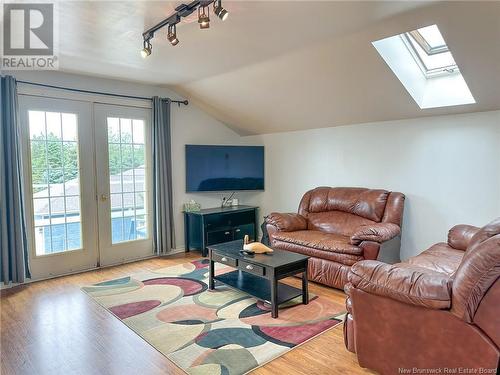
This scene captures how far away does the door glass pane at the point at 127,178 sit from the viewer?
15.3ft

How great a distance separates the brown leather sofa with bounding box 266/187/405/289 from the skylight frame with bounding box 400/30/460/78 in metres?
1.41

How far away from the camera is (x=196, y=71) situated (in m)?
4.24

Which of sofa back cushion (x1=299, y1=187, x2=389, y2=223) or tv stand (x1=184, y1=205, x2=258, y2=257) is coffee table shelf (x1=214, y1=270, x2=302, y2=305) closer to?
tv stand (x1=184, y1=205, x2=258, y2=257)

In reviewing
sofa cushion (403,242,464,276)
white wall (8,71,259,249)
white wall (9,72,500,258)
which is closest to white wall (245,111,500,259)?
white wall (9,72,500,258)

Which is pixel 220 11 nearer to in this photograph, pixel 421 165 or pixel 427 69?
pixel 427 69

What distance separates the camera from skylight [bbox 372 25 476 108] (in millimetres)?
3396

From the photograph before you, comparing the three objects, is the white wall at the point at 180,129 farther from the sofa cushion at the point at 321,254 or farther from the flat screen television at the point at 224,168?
the sofa cushion at the point at 321,254

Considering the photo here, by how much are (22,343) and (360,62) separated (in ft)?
12.6

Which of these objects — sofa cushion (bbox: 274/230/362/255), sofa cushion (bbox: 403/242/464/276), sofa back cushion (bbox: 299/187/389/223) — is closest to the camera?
sofa cushion (bbox: 403/242/464/276)

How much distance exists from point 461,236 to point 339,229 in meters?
1.36

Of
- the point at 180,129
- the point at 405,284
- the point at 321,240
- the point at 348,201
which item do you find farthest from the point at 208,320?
the point at 180,129

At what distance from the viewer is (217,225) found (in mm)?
5164

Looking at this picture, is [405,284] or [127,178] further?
[127,178]

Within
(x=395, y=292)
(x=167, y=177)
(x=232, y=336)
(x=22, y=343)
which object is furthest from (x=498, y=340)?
(x=167, y=177)
